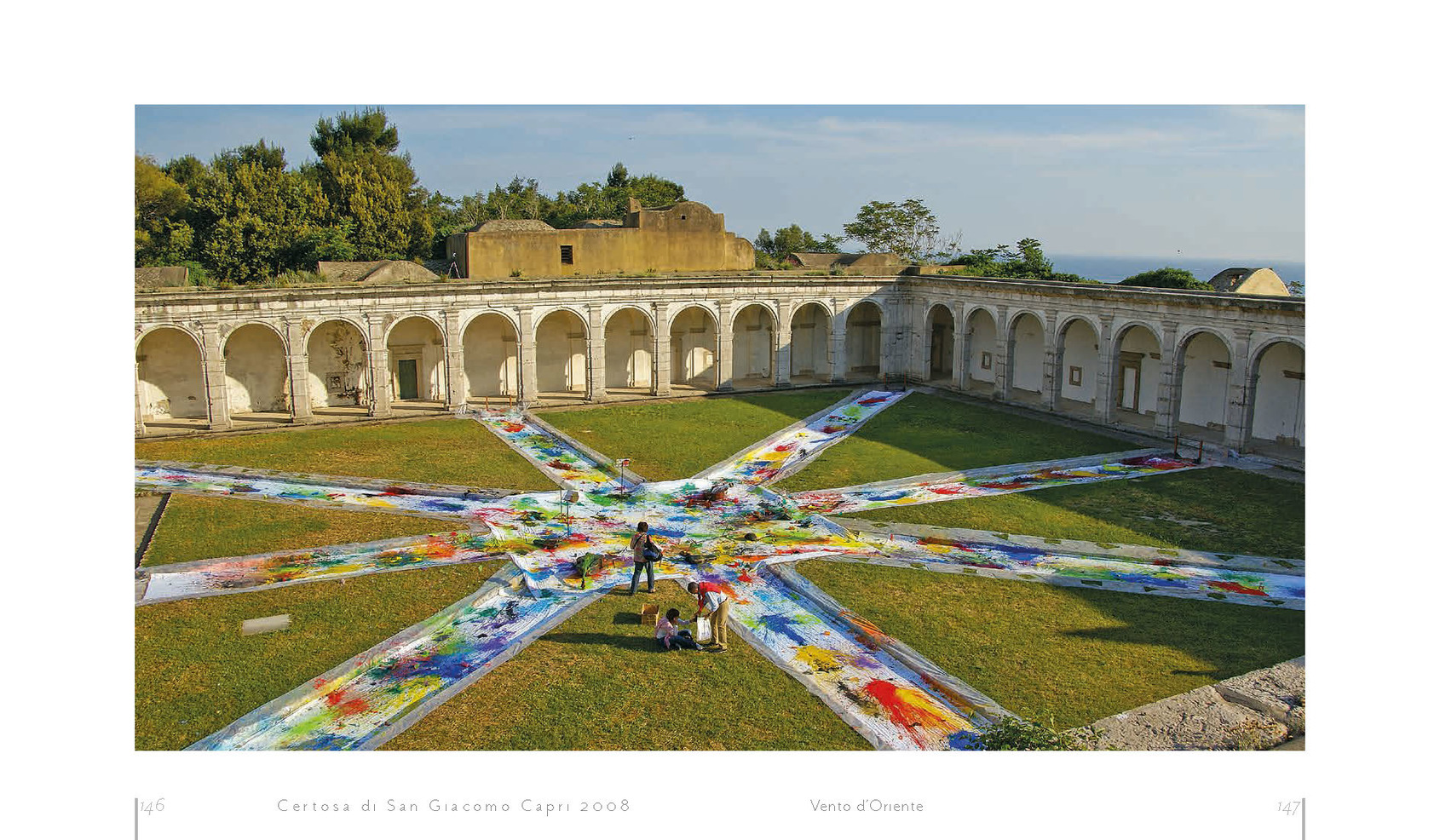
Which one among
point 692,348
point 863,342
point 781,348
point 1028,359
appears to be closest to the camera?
point 1028,359

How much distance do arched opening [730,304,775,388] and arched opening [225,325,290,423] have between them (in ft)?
62.3

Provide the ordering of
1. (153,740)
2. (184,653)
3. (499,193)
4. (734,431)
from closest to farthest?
(153,740)
(184,653)
(734,431)
(499,193)

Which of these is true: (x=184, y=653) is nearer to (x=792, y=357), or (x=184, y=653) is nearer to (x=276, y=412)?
(x=276, y=412)

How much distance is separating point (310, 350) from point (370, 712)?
86.6 ft

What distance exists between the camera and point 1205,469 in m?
27.0

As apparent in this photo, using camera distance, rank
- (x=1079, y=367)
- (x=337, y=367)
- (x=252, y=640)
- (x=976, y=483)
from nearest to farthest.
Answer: (x=252, y=640) < (x=976, y=483) < (x=337, y=367) < (x=1079, y=367)

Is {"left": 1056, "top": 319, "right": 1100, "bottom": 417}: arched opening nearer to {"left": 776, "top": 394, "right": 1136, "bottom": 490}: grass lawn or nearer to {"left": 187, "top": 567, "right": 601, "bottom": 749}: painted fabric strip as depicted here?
{"left": 776, "top": 394, "right": 1136, "bottom": 490}: grass lawn

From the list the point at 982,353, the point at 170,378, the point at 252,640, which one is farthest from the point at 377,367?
the point at 982,353

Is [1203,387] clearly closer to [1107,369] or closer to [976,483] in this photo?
[1107,369]

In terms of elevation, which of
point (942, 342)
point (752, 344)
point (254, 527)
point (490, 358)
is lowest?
point (254, 527)

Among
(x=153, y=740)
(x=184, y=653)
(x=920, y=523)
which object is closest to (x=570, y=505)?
(x=920, y=523)

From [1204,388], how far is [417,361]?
29275 mm

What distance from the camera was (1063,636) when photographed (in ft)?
53.0

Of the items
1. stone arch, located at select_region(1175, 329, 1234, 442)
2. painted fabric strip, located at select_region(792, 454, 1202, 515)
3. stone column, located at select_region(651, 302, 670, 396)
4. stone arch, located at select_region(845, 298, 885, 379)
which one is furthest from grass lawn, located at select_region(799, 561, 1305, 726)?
stone arch, located at select_region(845, 298, 885, 379)
